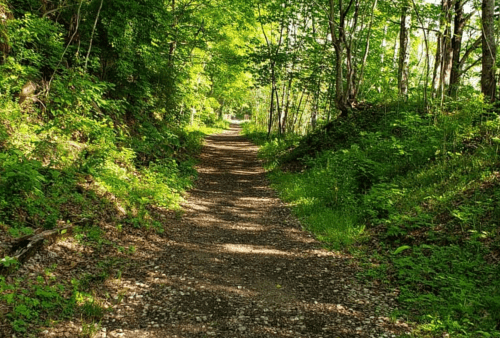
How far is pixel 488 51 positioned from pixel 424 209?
4582mm

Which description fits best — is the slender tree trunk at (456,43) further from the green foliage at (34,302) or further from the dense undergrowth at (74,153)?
the green foliage at (34,302)

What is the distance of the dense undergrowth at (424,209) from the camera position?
4.41 metres

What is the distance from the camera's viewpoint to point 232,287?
5180mm

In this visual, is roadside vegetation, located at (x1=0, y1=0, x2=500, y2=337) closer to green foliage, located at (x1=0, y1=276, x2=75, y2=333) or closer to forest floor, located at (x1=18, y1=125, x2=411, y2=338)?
green foliage, located at (x1=0, y1=276, x2=75, y2=333)

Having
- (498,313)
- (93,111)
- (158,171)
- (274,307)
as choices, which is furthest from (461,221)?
(93,111)

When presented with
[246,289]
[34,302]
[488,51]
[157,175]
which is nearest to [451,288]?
[246,289]

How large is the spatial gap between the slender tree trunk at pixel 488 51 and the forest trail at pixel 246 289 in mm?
5996

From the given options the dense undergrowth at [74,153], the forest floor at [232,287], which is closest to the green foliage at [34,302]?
the dense undergrowth at [74,153]

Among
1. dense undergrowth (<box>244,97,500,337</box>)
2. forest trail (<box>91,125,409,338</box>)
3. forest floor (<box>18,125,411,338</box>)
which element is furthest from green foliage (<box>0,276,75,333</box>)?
dense undergrowth (<box>244,97,500,337</box>)

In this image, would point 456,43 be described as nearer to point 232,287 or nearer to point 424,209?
point 424,209

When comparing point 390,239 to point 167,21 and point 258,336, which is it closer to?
point 258,336

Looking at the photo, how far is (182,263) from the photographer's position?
597 cm

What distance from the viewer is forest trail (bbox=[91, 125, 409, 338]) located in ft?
13.5

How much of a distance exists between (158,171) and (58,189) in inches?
175
